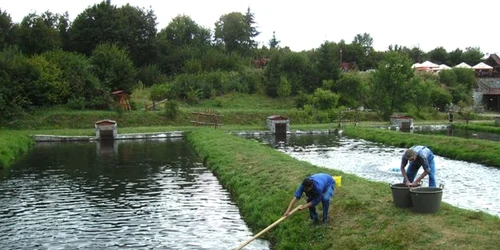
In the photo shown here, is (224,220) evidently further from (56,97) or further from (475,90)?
(475,90)

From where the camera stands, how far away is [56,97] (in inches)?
1921

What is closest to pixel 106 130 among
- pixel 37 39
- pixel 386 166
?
pixel 386 166

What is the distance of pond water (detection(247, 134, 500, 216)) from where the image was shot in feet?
53.4

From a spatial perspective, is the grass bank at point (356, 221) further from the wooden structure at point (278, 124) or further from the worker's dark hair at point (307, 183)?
the wooden structure at point (278, 124)

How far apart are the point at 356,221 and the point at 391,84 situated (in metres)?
49.5

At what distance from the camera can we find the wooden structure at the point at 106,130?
131 feet

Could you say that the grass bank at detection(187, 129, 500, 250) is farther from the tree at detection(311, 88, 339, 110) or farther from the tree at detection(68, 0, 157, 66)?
the tree at detection(68, 0, 157, 66)

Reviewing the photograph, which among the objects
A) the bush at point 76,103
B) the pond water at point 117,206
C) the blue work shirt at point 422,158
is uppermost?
the bush at point 76,103

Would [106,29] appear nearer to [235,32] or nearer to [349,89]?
[235,32]

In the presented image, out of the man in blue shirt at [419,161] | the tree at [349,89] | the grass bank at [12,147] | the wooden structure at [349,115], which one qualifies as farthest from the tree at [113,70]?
the man in blue shirt at [419,161]

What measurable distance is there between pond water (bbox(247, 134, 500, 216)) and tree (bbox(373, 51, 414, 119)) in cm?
2014

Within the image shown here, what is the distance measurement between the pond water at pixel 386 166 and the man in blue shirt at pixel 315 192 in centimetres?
303

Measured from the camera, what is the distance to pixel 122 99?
5175cm

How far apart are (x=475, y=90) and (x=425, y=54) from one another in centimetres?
3339
